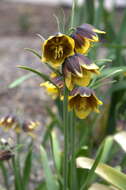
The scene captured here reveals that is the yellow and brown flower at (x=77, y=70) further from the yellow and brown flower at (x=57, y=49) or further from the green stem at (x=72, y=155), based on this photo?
the green stem at (x=72, y=155)

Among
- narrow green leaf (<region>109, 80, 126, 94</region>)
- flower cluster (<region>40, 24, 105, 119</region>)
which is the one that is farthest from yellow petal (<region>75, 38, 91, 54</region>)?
narrow green leaf (<region>109, 80, 126, 94</region>)

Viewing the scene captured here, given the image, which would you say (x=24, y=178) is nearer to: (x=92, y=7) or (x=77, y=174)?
(x=77, y=174)

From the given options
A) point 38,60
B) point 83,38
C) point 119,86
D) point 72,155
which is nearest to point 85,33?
point 83,38

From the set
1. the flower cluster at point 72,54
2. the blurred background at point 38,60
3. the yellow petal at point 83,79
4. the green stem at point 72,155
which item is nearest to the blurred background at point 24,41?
the blurred background at point 38,60

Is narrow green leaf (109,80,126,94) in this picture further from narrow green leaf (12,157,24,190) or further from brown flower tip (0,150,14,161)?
brown flower tip (0,150,14,161)

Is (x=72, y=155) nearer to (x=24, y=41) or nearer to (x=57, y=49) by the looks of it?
(x=57, y=49)

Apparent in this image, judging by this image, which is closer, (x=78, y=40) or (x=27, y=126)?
(x=78, y=40)

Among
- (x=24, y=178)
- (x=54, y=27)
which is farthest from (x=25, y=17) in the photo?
(x=24, y=178)

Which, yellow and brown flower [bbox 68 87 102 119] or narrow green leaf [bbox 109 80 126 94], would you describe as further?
narrow green leaf [bbox 109 80 126 94]
